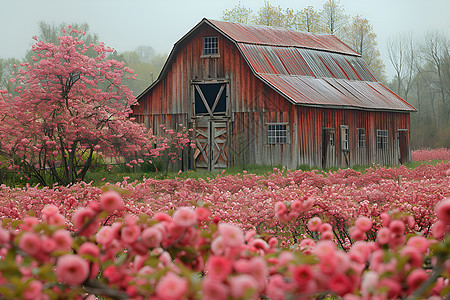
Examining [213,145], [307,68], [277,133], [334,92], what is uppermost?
[307,68]

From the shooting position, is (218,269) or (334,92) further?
(334,92)

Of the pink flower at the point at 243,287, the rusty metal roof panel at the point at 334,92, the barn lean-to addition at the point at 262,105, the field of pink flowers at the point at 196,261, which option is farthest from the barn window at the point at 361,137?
the pink flower at the point at 243,287

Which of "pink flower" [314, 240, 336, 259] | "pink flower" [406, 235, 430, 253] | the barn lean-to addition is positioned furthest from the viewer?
the barn lean-to addition

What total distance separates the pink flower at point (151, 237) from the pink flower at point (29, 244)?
0.50 m

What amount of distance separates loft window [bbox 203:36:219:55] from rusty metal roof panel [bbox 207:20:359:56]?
0.63 metres

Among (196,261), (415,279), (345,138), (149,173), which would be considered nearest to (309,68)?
(345,138)

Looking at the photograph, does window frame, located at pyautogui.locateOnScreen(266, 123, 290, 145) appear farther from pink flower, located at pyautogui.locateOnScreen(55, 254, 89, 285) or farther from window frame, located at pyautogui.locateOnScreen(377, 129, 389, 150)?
pink flower, located at pyautogui.locateOnScreen(55, 254, 89, 285)

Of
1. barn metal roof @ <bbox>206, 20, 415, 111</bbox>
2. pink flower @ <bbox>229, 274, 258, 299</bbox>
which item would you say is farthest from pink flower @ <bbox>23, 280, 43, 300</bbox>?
barn metal roof @ <bbox>206, 20, 415, 111</bbox>

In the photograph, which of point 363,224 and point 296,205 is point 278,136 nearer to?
point 296,205

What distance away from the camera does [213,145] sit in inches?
971

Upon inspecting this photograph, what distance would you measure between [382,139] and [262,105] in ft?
27.6

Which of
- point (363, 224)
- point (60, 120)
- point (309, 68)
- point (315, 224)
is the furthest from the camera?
point (309, 68)

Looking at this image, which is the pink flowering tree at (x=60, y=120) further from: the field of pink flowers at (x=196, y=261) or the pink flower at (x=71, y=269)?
the pink flower at (x=71, y=269)

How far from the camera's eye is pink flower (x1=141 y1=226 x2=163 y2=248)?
2.52 meters
